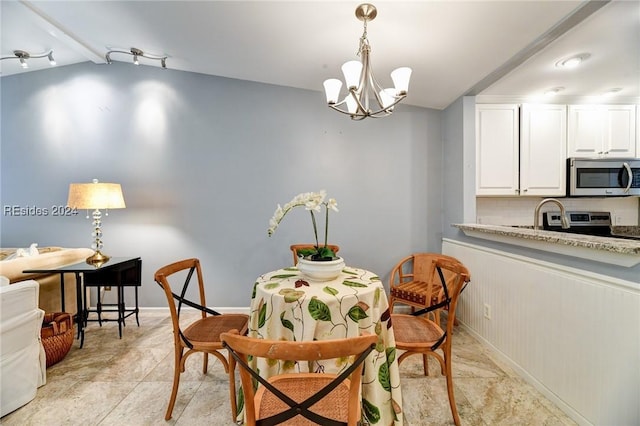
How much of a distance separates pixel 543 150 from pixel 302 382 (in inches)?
128

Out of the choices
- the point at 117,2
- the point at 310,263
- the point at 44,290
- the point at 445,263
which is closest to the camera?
the point at 310,263

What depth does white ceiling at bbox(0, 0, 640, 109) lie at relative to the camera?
1.73 metres

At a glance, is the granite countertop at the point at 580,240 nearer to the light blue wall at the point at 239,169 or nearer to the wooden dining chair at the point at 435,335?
the wooden dining chair at the point at 435,335

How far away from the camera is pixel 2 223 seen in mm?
3311

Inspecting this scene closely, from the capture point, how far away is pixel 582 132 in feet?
9.33

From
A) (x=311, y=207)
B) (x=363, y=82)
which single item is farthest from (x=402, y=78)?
(x=311, y=207)

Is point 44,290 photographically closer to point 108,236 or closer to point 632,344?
point 108,236

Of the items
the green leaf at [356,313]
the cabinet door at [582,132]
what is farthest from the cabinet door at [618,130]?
the green leaf at [356,313]

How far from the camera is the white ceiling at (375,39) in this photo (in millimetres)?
1731

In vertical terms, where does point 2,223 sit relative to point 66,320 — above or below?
above

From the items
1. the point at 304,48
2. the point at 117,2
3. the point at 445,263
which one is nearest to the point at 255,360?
the point at 445,263

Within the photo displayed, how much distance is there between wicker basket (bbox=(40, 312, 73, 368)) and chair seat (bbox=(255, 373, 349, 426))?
6.69 ft

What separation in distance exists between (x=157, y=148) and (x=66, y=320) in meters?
1.93

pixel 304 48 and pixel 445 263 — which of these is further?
pixel 304 48
